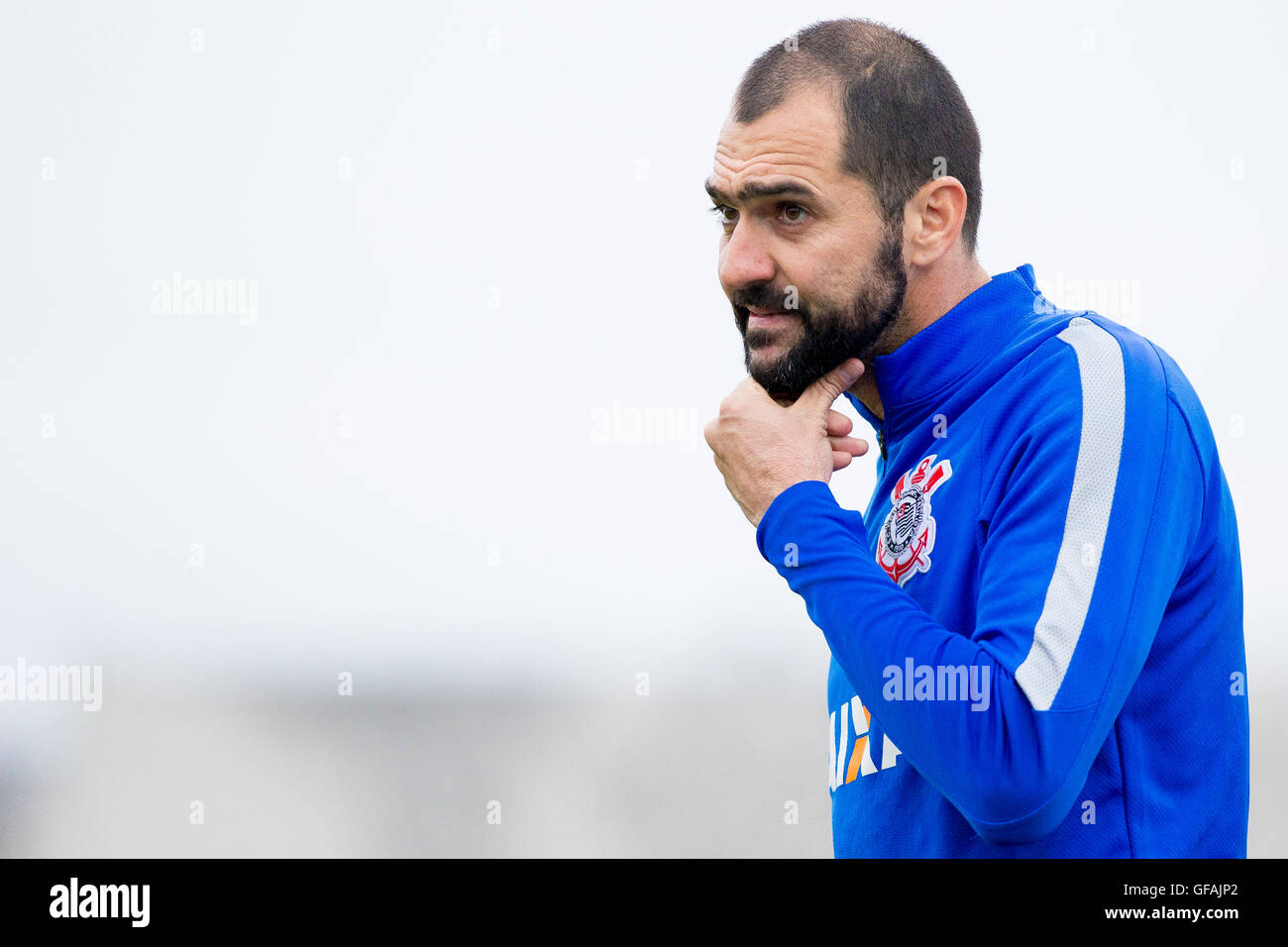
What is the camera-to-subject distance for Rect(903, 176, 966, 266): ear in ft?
5.94

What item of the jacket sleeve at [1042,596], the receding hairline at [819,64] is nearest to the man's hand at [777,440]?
the jacket sleeve at [1042,596]

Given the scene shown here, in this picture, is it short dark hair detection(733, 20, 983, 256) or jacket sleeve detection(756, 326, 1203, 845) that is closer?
jacket sleeve detection(756, 326, 1203, 845)

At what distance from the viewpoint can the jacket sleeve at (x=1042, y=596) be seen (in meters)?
1.33

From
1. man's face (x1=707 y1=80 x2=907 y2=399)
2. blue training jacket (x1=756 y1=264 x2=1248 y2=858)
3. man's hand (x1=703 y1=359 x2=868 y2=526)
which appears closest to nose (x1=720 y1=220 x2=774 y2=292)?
man's face (x1=707 y1=80 x2=907 y2=399)

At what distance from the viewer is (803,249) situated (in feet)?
5.77

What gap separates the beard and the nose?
0.02m

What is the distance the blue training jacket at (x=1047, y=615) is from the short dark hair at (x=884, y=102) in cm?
28

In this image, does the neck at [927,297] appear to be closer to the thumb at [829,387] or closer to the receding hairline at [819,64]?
the thumb at [829,387]

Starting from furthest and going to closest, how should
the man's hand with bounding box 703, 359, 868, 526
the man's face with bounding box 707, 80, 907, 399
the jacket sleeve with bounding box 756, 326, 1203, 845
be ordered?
1. the man's face with bounding box 707, 80, 907, 399
2. the man's hand with bounding box 703, 359, 868, 526
3. the jacket sleeve with bounding box 756, 326, 1203, 845

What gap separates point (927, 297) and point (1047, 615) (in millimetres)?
654

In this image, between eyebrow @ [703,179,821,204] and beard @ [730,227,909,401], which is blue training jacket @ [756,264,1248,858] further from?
eyebrow @ [703,179,821,204]

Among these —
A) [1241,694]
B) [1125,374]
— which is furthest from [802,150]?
[1241,694]

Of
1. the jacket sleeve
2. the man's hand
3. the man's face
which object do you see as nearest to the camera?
the jacket sleeve
